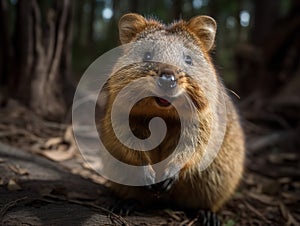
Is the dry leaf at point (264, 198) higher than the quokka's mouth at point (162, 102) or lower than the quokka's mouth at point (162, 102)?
lower

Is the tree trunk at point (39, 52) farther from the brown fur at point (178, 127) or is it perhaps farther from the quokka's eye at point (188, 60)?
the quokka's eye at point (188, 60)

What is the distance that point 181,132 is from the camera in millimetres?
3389

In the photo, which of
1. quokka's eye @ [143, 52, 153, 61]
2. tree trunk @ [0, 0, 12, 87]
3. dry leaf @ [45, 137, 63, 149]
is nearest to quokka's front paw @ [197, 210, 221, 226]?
quokka's eye @ [143, 52, 153, 61]

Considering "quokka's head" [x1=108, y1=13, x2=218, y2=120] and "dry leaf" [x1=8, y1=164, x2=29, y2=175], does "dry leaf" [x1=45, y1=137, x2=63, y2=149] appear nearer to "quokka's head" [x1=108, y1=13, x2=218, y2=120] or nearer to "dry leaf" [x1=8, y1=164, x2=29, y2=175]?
"dry leaf" [x1=8, y1=164, x2=29, y2=175]

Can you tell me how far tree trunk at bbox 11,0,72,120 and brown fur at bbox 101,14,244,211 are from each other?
2846 millimetres

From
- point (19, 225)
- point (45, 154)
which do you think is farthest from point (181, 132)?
point (45, 154)

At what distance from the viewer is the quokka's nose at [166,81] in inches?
114

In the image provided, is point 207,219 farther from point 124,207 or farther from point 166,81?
point 166,81

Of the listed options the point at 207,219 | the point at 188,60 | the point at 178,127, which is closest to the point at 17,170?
the point at 178,127

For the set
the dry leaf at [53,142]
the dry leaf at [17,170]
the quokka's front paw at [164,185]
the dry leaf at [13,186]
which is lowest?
the dry leaf at [53,142]

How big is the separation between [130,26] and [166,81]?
995 mm

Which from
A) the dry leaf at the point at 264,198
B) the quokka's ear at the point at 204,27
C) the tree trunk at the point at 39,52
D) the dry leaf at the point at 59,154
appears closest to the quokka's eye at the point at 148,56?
the quokka's ear at the point at 204,27

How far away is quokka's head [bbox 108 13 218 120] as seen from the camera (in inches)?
120

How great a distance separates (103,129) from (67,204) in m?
0.79
